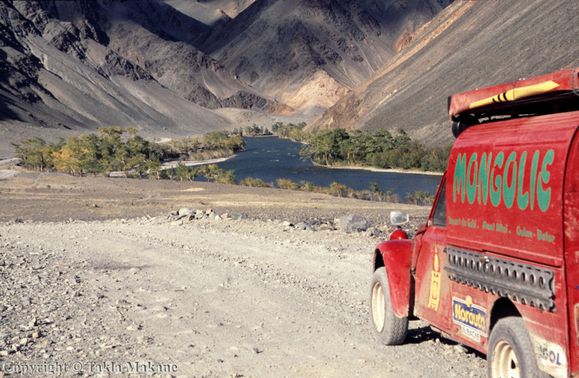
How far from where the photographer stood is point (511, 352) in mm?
6914

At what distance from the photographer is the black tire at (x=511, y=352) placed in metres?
6.45

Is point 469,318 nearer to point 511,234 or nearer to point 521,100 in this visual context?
point 511,234

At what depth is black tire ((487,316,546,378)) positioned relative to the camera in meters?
6.45

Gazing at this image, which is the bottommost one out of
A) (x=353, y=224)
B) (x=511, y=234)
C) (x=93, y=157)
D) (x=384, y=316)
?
(x=384, y=316)

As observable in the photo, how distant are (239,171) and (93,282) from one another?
7214cm

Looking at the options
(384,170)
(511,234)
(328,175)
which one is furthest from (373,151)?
(511,234)

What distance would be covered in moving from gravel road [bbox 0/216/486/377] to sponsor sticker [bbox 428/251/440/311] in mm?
584

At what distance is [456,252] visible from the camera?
26.3 ft

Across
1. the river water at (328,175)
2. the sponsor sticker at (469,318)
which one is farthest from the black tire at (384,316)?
the river water at (328,175)

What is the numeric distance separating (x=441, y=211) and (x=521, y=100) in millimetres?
1914

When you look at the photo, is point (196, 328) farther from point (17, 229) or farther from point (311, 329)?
point (17, 229)

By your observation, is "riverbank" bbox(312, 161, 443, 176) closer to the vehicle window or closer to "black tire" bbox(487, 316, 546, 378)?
the vehicle window

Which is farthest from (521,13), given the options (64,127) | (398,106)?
(64,127)

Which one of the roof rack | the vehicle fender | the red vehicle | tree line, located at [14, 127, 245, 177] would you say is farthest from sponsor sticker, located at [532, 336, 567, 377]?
tree line, located at [14, 127, 245, 177]
